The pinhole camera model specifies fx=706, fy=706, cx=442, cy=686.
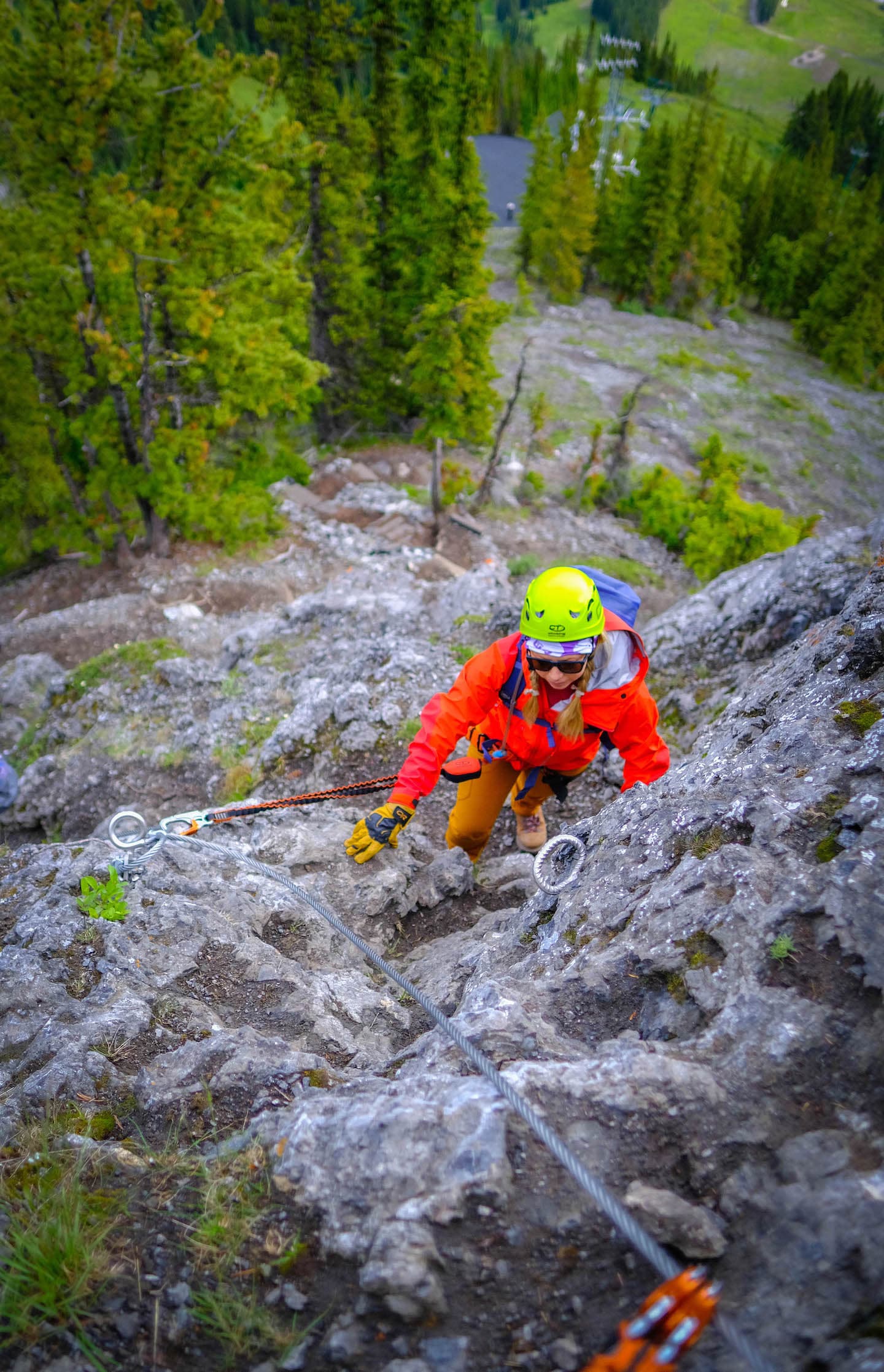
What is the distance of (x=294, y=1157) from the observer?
8.48 feet

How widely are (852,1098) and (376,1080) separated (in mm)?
1774

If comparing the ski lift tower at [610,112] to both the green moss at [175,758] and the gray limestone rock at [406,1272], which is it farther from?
the gray limestone rock at [406,1272]

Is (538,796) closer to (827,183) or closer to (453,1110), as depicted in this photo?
(453,1110)

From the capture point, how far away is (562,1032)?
122 inches

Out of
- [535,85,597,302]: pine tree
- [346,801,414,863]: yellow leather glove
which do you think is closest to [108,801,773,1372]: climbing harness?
[346,801,414,863]: yellow leather glove

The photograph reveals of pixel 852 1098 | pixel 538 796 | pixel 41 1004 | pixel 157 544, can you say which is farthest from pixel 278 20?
pixel 852 1098

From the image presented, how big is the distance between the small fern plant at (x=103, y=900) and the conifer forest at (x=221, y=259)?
1142 cm

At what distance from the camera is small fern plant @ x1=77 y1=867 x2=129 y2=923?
13.5ft

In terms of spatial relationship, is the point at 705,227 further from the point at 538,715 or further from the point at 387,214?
the point at 538,715

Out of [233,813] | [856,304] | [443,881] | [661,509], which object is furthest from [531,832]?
[856,304]

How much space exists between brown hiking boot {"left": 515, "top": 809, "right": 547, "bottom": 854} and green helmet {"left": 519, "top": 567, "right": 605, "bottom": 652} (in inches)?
94.3

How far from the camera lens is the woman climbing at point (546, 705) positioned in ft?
14.3

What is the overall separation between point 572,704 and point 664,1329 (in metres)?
3.25

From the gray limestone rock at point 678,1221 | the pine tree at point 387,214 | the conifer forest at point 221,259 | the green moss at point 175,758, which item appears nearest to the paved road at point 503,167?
the pine tree at point 387,214
